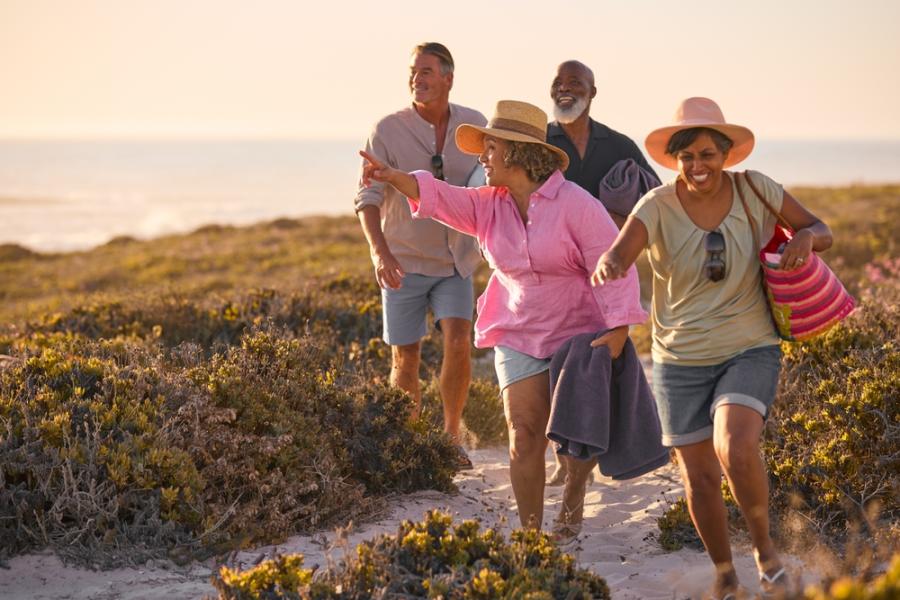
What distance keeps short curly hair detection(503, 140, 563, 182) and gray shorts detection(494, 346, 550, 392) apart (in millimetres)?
853

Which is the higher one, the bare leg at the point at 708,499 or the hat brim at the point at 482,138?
the hat brim at the point at 482,138

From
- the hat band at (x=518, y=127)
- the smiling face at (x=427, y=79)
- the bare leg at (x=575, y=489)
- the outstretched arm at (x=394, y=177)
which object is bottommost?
the bare leg at (x=575, y=489)

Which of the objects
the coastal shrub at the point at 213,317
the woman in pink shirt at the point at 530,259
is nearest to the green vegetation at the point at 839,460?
the woman in pink shirt at the point at 530,259

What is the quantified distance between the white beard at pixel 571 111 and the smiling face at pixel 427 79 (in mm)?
840

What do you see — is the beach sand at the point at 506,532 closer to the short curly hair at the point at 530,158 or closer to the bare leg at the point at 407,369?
the bare leg at the point at 407,369

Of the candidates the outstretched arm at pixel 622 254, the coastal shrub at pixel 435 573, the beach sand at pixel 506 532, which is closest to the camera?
the coastal shrub at pixel 435 573

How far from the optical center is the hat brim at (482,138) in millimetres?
5332

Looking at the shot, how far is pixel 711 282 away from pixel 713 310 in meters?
0.11

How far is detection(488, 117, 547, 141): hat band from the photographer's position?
5387 mm

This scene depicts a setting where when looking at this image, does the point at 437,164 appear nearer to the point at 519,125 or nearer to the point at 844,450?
the point at 519,125

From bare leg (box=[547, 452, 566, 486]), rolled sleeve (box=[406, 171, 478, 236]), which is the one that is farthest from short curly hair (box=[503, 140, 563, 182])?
bare leg (box=[547, 452, 566, 486])

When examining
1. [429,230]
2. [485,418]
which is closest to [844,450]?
[429,230]

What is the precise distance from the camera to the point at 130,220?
64.7m

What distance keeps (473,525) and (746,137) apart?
192cm
